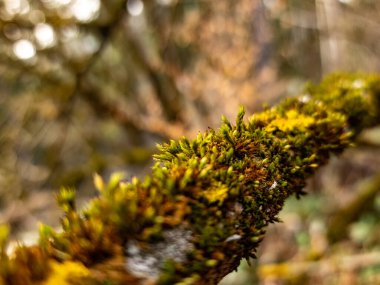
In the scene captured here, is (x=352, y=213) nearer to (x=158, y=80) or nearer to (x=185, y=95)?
(x=185, y=95)

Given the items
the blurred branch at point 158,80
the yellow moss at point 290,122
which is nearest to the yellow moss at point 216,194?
the yellow moss at point 290,122

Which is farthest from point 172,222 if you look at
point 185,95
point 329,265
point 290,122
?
point 185,95

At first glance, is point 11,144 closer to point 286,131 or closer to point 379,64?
point 286,131

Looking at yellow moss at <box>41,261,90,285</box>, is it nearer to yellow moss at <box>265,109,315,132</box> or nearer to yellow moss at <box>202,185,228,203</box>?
yellow moss at <box>202,185,228,203</box>

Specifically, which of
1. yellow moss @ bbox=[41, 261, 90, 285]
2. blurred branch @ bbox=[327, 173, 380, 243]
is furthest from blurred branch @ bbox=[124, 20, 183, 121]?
yellow moss @ bbox=[41, 261, 90, 285]

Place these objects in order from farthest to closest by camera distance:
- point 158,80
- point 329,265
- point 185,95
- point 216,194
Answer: point 158,80 → point 185,95 → point 329,265 → point 216,194

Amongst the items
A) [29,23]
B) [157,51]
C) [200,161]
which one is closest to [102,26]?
[29,23]

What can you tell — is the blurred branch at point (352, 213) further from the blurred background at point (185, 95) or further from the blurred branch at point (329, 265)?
the blurred branch at point (329, 265)
